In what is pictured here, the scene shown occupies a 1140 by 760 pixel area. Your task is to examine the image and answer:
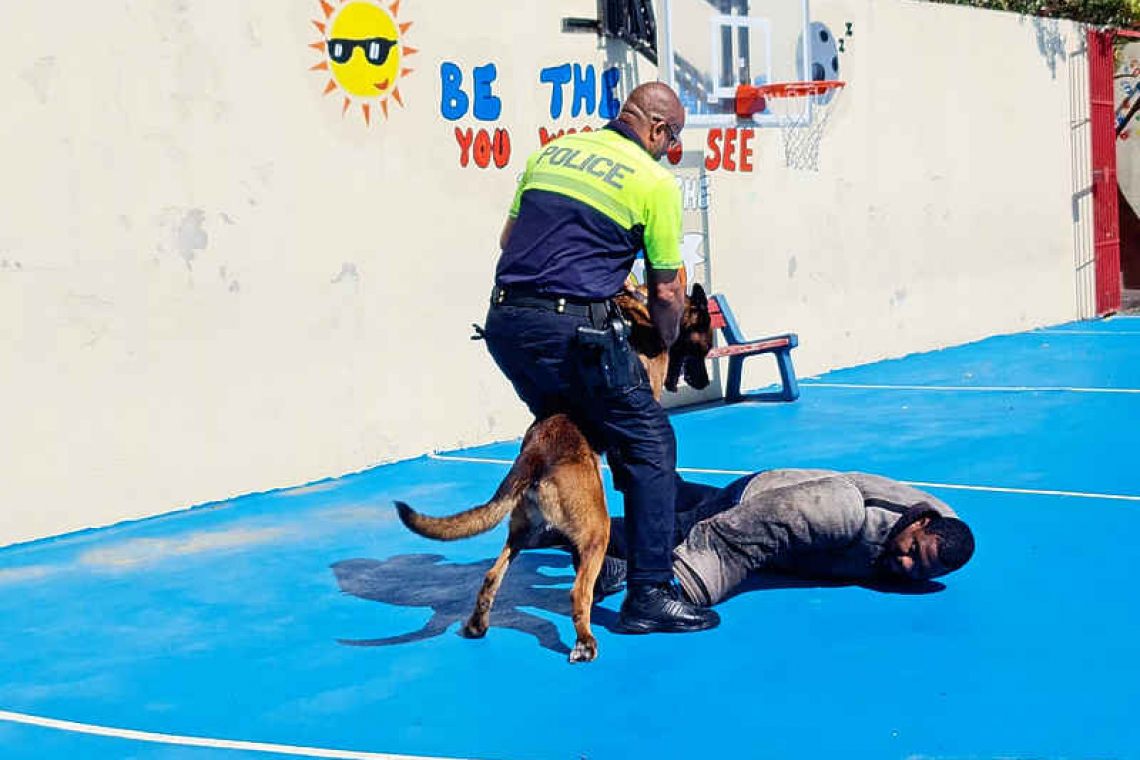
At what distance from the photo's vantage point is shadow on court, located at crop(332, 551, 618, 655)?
18.8ft

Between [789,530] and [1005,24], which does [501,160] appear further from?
[1005,24]

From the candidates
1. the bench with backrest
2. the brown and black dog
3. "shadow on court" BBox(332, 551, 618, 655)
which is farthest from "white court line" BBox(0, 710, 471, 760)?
the bench with backrest

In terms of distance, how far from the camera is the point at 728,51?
11914 mm

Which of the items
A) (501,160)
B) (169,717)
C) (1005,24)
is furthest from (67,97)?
(1005,24)

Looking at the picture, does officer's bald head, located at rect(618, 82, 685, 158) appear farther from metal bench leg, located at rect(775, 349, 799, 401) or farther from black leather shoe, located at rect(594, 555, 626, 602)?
metal bench leg, located at rect(775, 349, 799, 401)

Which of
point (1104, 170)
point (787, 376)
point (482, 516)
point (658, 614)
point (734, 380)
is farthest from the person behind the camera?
point (1104, 170)

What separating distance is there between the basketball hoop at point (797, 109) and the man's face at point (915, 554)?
691 centimetres

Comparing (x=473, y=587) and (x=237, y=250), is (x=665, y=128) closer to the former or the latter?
(x=473, y=587)

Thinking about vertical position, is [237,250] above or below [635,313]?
above

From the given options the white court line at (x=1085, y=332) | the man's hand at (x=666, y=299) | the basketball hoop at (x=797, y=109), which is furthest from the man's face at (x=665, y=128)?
the white court line at (x=1085, y=332)

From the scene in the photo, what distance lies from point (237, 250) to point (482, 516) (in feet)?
13.3

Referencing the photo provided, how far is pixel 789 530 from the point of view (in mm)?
5816

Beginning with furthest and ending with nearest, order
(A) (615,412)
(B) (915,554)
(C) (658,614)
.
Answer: (B) (915,554) < (C) (658,614) < (A) (615,412)

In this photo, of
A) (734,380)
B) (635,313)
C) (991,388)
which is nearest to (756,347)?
(734,380)
